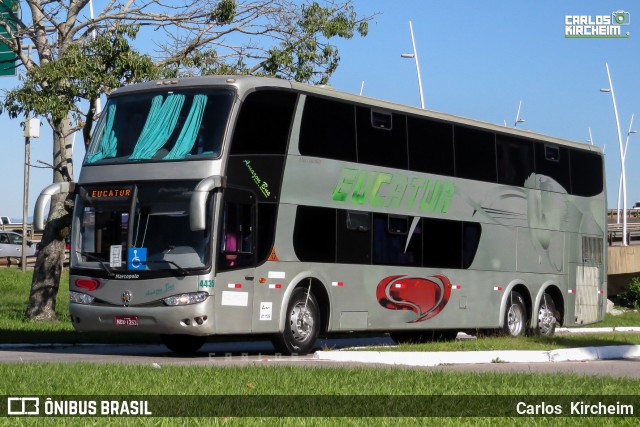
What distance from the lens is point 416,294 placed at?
21641 millimetres

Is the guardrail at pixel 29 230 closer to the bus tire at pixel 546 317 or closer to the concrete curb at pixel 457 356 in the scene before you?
the bus tire at pixel 546 317

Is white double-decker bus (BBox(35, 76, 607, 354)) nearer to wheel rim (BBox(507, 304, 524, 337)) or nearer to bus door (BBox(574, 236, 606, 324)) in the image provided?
wheel rim (BBox(507, 304, 524, 337))

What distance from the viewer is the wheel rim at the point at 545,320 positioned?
25344mm

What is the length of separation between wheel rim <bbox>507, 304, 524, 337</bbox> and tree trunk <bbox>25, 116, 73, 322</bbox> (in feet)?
33.3

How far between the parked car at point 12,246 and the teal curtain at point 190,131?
39859mm

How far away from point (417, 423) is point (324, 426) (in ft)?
2.42

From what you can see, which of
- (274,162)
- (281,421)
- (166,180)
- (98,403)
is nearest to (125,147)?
(166,180)

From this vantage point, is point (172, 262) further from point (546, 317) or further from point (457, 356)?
point (546, 317)

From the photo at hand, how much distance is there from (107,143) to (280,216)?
2.94 m

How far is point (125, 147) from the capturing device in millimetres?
18438

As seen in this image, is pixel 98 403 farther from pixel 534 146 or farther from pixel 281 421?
pixel 534 146

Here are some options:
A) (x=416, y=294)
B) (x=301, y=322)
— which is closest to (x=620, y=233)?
(x=416, y=294)

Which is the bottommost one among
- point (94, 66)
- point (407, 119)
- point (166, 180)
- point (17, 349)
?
point (17, 349)

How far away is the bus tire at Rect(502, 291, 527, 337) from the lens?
24.3 m
